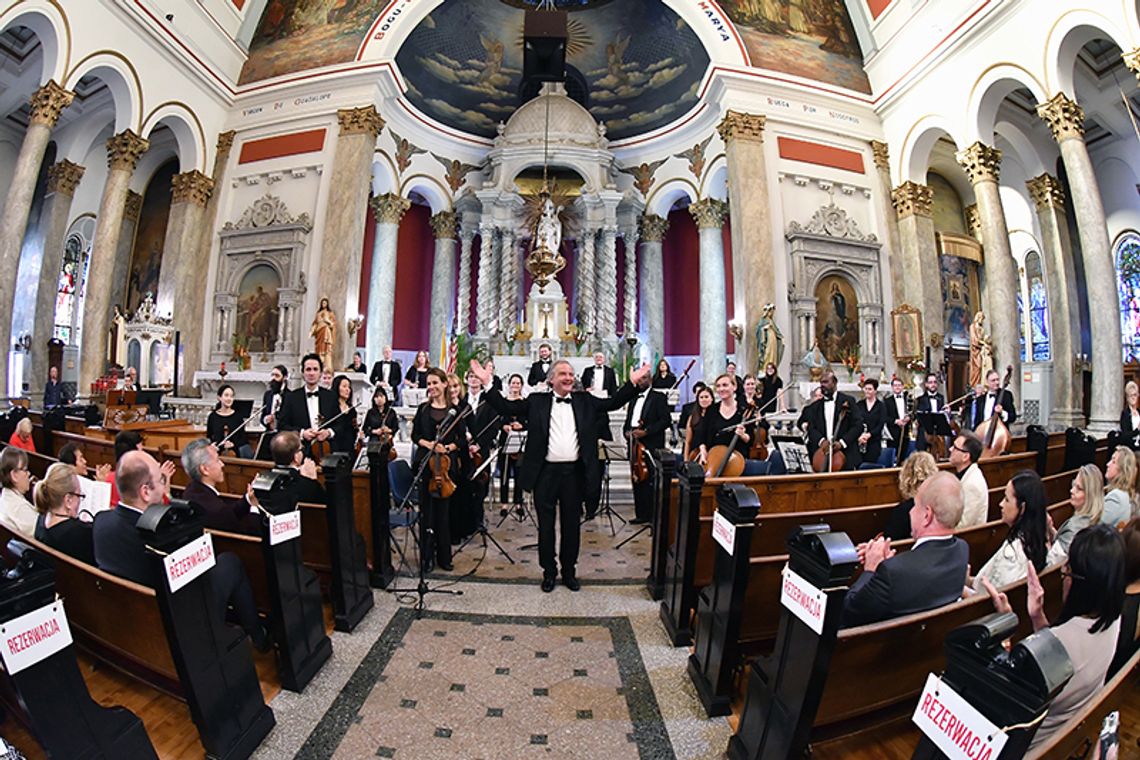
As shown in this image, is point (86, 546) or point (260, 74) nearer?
point (86, 546)

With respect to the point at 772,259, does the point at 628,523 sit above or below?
below

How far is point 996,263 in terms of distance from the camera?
1055 centimetres

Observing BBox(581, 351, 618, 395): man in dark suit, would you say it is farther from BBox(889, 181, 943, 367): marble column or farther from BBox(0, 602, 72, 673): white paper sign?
BBox(889, 181, 943, 367): marble column

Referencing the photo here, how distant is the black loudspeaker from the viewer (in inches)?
516

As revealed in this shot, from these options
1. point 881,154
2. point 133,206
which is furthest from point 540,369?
point 133,206

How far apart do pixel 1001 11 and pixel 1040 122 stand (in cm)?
468

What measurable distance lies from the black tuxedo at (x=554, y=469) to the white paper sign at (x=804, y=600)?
7.07ft

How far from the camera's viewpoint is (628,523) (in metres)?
6.03

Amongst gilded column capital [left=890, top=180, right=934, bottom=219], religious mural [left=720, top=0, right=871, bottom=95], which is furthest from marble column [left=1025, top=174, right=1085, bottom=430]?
religious mural [left=720, top=0, right=871, bottom=95]

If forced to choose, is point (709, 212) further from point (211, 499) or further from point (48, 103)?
point (211, 499)

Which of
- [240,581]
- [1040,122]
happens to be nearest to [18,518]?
[240,581]

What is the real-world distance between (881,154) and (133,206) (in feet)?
61.9

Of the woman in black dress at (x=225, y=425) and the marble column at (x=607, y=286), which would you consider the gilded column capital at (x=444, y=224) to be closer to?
the marble column at (x=607, y=286)

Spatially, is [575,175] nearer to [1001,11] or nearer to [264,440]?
[1001,11]
